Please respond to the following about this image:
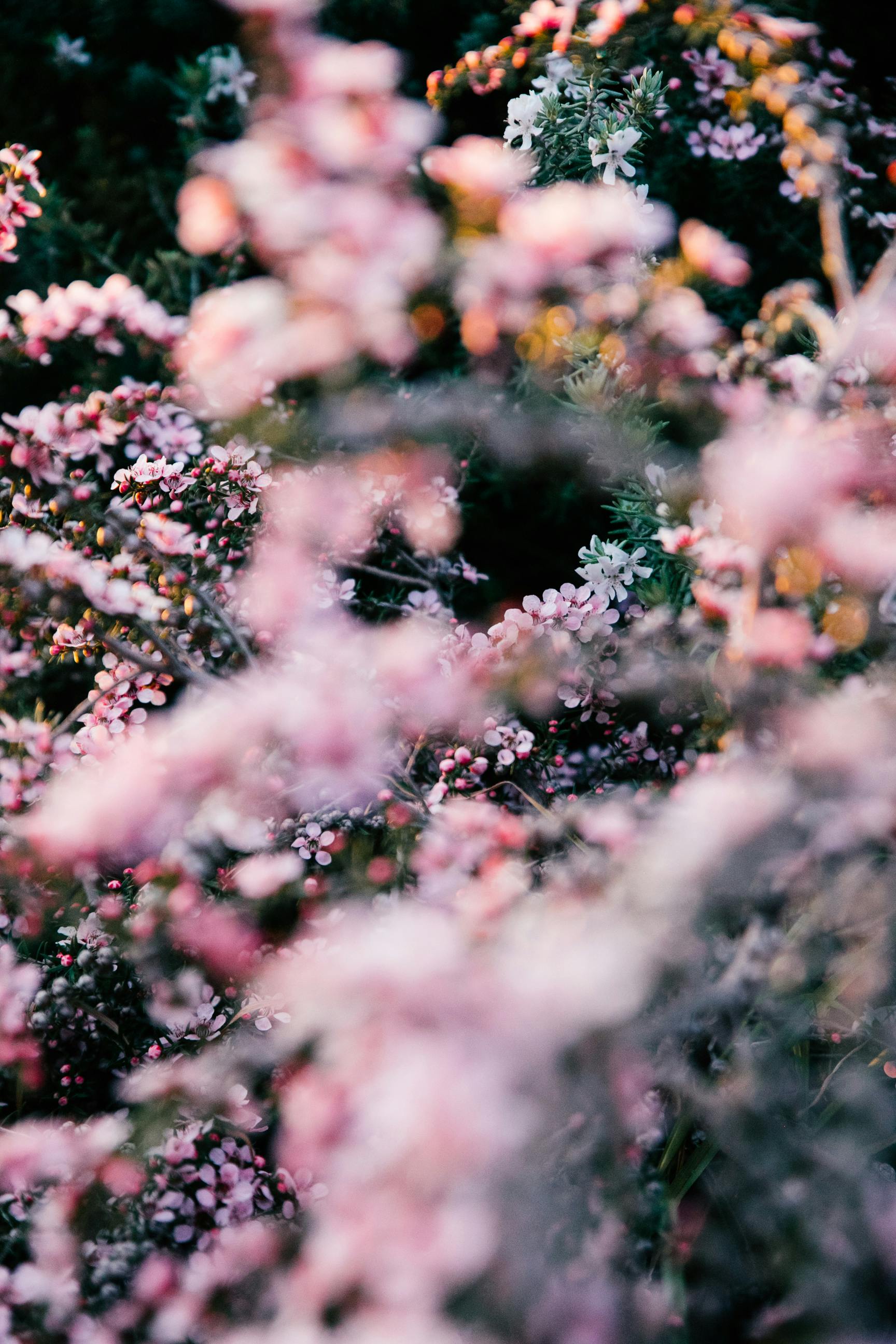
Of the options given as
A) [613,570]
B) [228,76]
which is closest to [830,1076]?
[613,570]

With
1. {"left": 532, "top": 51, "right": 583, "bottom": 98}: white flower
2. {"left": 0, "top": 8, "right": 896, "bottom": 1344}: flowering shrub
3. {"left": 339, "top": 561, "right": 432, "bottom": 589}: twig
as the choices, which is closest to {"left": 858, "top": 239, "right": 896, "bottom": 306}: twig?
{"left": 0, "top": 8, "right": 896, "bottom": 1344}: flowering shrub

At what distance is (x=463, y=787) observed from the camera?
1.82 meters

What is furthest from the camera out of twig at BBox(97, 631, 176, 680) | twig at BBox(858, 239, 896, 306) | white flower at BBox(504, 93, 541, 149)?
white flower at BBox(504, 93, 541, 149)

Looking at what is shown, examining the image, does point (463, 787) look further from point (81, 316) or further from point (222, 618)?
point (81, 316)

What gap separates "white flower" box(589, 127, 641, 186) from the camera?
1665mm

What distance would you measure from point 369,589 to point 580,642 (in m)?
1.17

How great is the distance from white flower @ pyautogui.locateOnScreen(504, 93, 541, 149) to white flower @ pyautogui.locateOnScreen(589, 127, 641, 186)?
15 centimetres

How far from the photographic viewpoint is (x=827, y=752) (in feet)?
3.18

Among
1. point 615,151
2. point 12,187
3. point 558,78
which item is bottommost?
point 12,187

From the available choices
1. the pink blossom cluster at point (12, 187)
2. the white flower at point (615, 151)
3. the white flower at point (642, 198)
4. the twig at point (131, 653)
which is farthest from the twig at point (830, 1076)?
the pink blossom cluster at point (12, 187)

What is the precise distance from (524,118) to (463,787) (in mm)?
1654

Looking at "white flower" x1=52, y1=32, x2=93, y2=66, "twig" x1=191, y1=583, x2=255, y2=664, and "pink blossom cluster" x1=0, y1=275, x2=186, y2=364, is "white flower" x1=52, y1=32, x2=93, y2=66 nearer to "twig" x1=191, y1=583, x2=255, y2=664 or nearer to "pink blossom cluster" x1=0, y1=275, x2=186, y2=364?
"pink blossom cluster" x1=0, y1=275, x2=186, y2=364


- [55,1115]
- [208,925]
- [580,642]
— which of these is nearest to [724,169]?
[580,642]

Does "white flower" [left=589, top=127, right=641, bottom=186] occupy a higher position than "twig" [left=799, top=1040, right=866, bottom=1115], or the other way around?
"white flower" [left=589, top=127, right=641, bottom=186]
